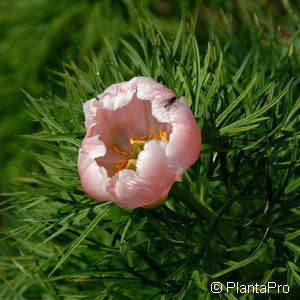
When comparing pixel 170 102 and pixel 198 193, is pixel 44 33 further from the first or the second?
pixel 170 102

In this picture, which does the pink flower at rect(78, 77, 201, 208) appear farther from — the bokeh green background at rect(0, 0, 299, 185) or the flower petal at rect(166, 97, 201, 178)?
the bokeh green background at rect(0, 0, 299, 185)

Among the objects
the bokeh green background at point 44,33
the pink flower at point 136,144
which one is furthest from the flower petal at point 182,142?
the bokeh green background at point 44,33

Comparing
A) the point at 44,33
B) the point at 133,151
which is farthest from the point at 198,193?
the point at 44,33

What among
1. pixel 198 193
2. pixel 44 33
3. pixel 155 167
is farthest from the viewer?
pixel 44 33

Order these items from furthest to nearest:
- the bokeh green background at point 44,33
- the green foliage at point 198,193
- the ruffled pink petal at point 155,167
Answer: the bokeh green background at point 44,33 < the green foliage at point 198,193 < the ruffled pink petal at point 155,167

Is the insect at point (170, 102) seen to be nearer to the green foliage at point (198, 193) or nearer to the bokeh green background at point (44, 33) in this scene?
the green foliage at point (198, 193)

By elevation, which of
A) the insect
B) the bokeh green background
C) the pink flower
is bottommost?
the bokeh green background

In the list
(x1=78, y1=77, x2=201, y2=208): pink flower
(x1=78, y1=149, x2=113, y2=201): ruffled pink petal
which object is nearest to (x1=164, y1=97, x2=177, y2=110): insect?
(x1=78, y1=77, x2=201, y2=208): pink flower

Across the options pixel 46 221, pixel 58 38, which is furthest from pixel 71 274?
pixel 58 38
